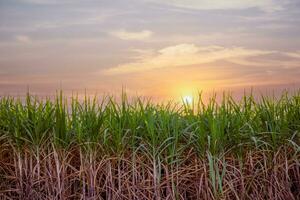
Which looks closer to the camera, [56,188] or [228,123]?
[56,188]

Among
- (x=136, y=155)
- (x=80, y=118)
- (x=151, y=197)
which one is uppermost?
(x=80, y=118)

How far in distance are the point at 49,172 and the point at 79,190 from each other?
0.42 m

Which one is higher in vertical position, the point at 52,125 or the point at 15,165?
the point at 52,125

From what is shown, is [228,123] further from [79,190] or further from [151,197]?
[79,190]

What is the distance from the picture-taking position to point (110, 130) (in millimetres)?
6594

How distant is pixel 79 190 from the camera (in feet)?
21.5

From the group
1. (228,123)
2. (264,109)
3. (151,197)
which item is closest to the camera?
(151,197)

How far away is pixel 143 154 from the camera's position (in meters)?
6.55

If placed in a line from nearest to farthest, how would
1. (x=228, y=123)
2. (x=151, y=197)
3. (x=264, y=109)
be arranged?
(x=151, y=197) < (x=228, y=123) < (x=264, y=109)

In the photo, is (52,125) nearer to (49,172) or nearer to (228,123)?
(49,172)

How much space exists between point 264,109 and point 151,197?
6.55 feet

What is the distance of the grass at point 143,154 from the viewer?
20.9 ft

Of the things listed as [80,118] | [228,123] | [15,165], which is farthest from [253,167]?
[15,165]

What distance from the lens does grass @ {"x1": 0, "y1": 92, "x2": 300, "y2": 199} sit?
20.9 feet
